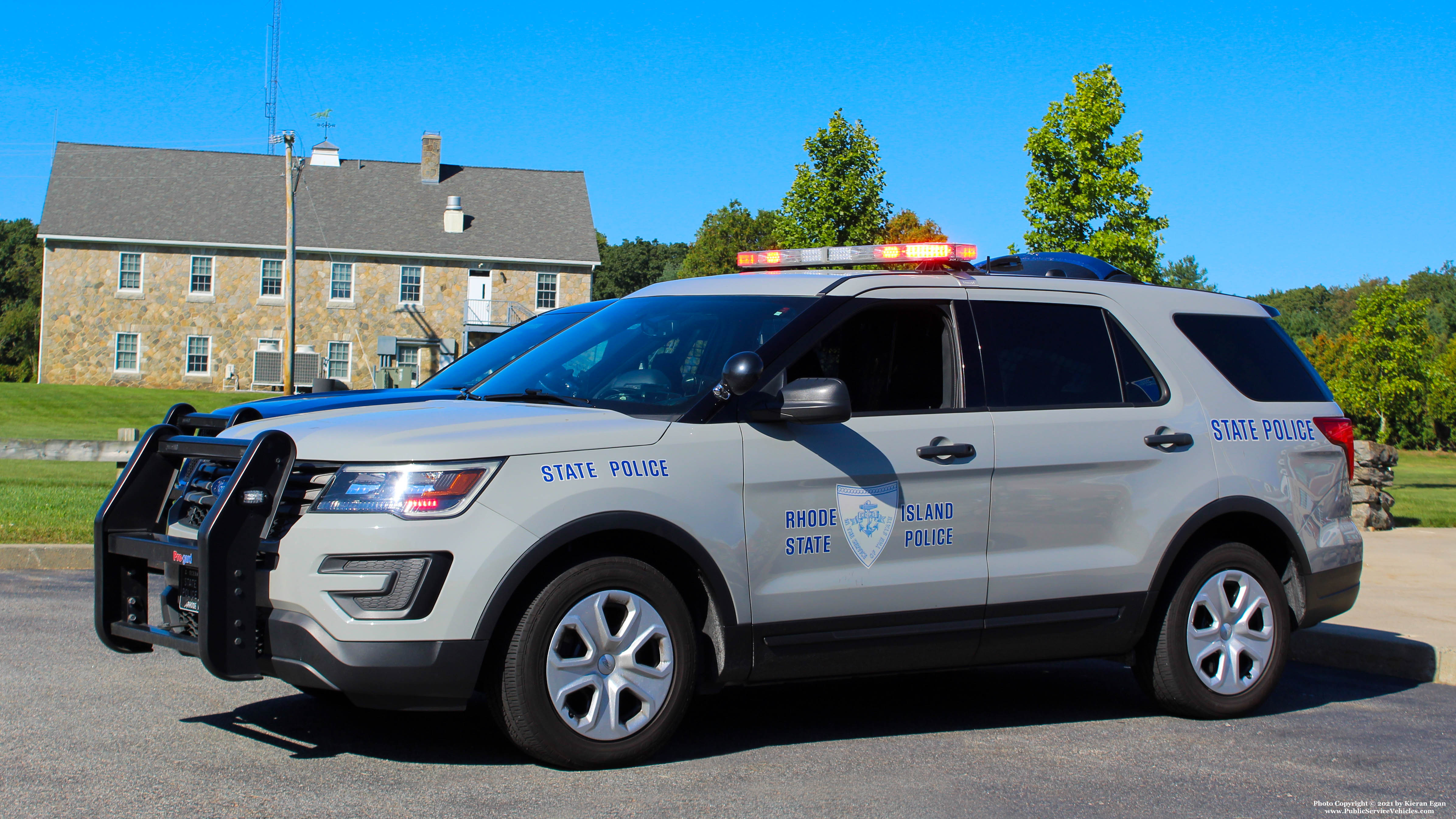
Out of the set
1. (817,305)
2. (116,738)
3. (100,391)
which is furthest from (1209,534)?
(100,391)

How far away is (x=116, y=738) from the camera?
4973mm

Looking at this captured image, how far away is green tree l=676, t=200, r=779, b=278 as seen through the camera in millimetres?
81000

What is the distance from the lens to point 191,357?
49.4m

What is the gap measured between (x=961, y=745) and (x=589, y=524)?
192 centimetres

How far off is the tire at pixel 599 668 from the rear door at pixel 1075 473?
1474 mm

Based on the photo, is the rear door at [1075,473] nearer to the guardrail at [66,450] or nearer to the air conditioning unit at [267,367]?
the guardrail at [66,450]

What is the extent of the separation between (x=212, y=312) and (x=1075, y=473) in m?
48.9

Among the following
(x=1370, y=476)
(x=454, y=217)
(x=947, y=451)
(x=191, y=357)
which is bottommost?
(x=1370, y=476)

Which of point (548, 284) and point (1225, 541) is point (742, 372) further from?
point (548, 284)

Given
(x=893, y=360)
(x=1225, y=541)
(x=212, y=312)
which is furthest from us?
(x=212, y=312)

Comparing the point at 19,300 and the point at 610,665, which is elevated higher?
the point at 19,300

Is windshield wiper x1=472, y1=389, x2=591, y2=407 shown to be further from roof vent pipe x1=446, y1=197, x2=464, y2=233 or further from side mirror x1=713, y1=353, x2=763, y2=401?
→ roof vent pipe x1=446, y1=197, x2=464, y2=233

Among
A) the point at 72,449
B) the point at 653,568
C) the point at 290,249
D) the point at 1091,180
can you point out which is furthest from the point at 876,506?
the point at 290,249

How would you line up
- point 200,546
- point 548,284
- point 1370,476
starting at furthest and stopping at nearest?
point 548,284 → point 1370,476 → point 200,546
